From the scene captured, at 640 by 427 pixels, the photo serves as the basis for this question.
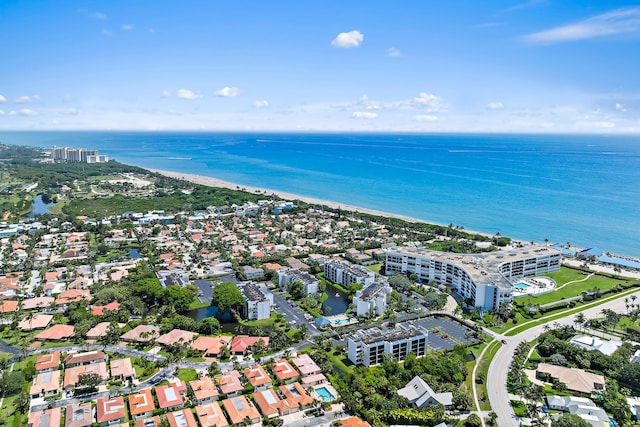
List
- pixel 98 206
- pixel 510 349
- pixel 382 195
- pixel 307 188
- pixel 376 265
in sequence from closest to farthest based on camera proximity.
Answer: pixel 510 349
pixel 376 265
pixel 98 206
pixel 382 195
pixel 307 188

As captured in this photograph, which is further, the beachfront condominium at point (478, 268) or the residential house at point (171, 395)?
the beachfront condominium at point (478, 268)

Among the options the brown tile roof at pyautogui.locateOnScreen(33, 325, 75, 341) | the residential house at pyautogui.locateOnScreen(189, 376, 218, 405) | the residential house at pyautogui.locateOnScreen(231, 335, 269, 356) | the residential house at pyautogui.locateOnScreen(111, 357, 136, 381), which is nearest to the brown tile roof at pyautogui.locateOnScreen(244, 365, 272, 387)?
the residential house at pyautogui.locateOnScreen(189, 376, 218, 405)

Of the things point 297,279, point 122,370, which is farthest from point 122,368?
point 297,279

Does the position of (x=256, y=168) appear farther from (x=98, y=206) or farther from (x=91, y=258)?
(x=91, y=258)

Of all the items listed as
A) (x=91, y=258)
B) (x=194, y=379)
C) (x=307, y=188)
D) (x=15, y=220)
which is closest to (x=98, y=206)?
(x=15, y=220)

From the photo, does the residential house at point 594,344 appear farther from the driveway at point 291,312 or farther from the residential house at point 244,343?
the residential house at point 244,343

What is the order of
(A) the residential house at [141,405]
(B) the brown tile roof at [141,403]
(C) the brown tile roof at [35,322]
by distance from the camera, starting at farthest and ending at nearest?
1. (C) the brown tile roof at [35,322]
2. (B) the brown tile roof at [141,403]
3. (A) the residential house at [141,405]

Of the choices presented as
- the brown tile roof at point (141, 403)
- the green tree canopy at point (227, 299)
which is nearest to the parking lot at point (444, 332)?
the green tree canopy at point (227, 299)
